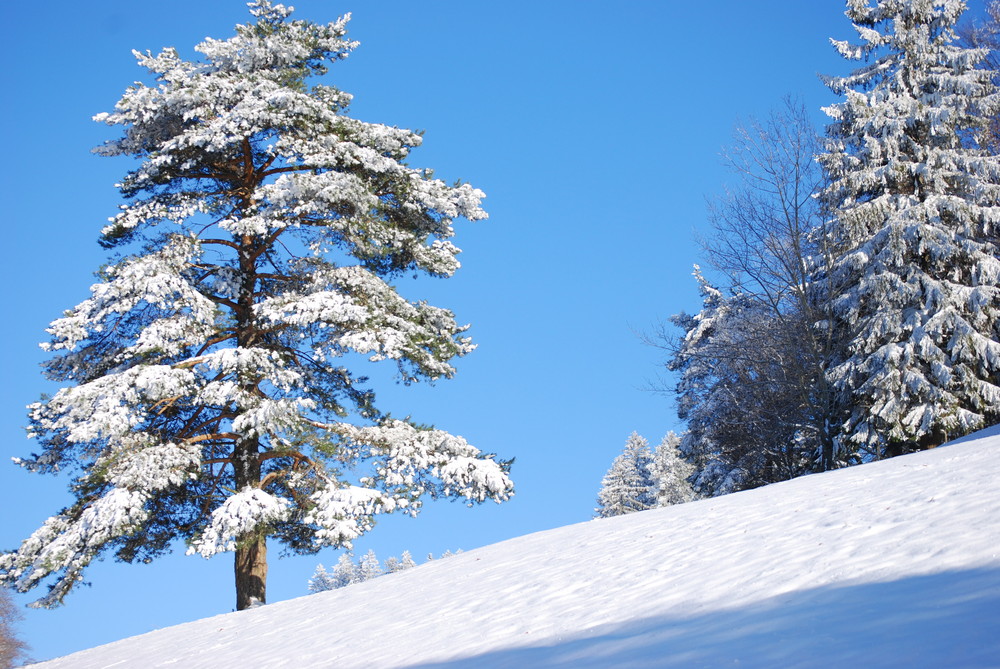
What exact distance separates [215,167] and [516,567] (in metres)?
10.3

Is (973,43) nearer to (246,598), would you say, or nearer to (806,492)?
(806,492)

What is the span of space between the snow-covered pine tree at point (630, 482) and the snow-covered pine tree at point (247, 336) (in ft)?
100

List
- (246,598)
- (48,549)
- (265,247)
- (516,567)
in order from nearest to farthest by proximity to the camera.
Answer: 1. (516,567)
2. (48,549)
3. (246,598)
4. (265,247)

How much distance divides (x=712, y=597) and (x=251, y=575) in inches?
389

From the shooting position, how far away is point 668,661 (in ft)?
14.2

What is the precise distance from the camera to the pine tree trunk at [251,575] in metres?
13.4

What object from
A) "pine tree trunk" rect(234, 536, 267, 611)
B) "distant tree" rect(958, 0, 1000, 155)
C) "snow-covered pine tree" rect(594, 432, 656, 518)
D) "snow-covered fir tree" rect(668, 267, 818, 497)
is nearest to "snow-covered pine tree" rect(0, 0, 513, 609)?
"pine tree trunk" rect(234, 536, 267, 611)

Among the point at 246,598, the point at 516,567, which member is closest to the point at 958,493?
the point at 516,567

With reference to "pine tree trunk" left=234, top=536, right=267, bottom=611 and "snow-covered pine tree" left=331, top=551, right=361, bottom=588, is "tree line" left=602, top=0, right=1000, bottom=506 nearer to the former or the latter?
"pine tree trunk" left=234, top=536, right=267, bottom=611

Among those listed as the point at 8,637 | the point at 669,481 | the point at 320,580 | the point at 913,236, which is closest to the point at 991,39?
the point at 913,236

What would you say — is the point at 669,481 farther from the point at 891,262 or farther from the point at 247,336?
the point at 247,336

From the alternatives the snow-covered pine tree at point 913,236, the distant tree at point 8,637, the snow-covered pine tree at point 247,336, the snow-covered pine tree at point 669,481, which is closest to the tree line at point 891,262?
the snow-covered pine tree at point 913,236

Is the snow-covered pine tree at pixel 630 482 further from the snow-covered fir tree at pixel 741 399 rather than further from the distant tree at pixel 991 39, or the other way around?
the distant tree at pixel 991 39

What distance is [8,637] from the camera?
36656 mm
